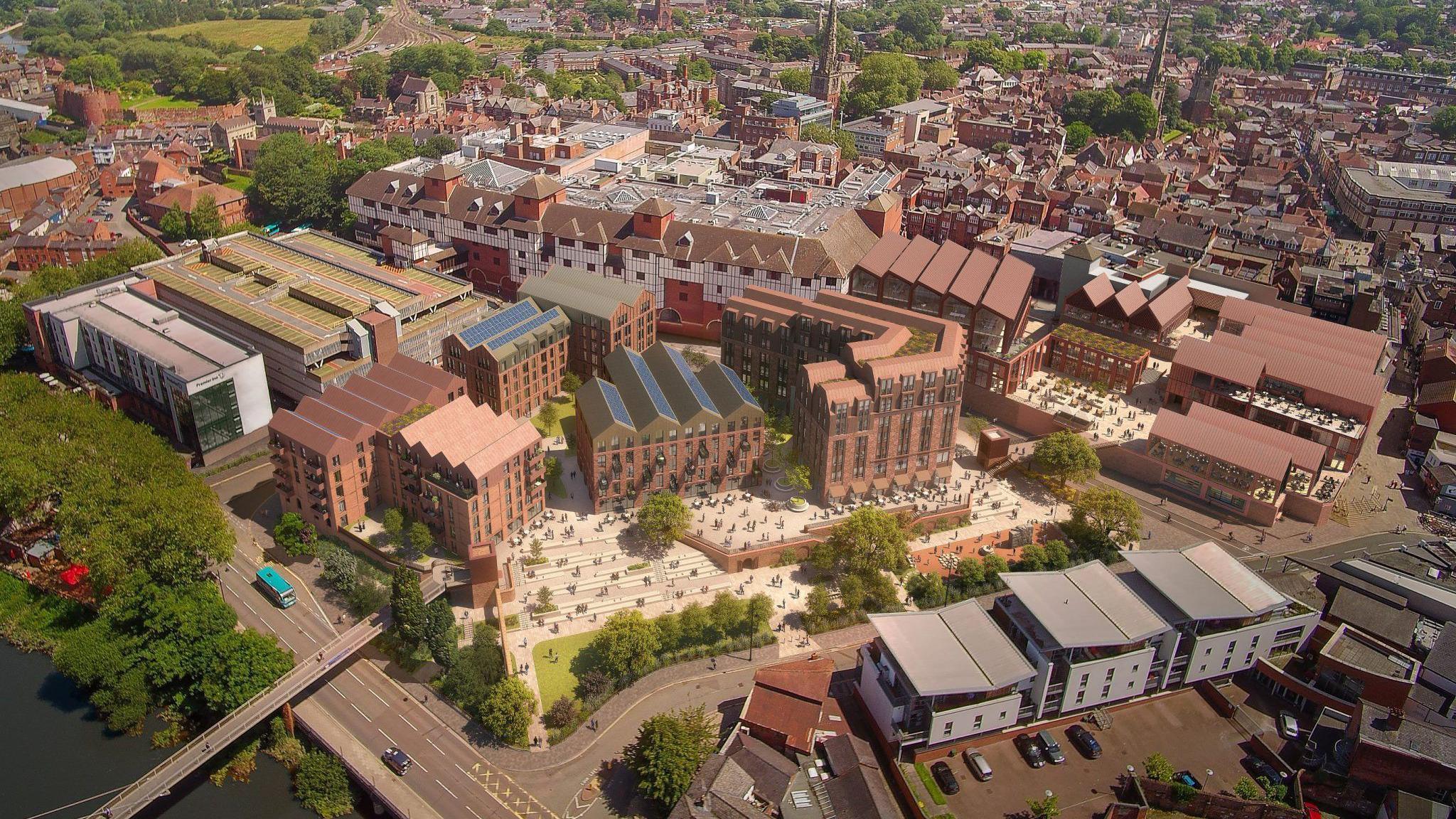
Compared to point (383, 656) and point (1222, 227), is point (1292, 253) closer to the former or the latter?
point (1222, 227)

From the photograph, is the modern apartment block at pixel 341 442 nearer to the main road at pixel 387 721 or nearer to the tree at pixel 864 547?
the main road at pixel 387 721

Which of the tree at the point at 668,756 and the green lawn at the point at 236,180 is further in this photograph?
the green lawn at the point at 236,180

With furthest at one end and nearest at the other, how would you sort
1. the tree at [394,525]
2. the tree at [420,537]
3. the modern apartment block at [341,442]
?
the modern apartment block at [341,442] < the tree at [394,525] < the tree at [420,537]

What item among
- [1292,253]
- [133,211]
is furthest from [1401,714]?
[133,211]

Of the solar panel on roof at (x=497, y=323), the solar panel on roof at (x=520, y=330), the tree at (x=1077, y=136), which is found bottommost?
the solar panel on roof at (x=520, y=330)

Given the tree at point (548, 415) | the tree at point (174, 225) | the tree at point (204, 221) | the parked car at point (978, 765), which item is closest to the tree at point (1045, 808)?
the parked car at point (978, 765)

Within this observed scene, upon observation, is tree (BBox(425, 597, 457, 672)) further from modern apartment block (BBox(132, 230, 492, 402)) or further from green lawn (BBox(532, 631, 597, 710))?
modern apartment block (BBox(132, 230, 492, 402))

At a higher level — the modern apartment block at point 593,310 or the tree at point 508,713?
the modern apartment block at point 593,310
